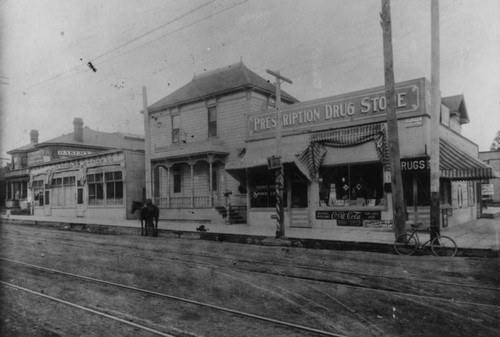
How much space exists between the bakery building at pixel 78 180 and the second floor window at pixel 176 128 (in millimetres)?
3383

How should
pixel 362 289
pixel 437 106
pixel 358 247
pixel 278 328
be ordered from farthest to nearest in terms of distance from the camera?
pixel 358 247 < pixel 437 106 < pixel 362 289 < pixel 278 328

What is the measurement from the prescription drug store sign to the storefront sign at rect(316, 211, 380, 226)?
12.3ft

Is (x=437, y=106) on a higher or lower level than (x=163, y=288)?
higher

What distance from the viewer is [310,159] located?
1856cm

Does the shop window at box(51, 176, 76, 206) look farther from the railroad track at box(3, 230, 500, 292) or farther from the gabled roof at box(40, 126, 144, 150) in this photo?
the railroad track at box(3, 230, 500, 292)

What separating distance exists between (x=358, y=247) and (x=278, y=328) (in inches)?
→ 337

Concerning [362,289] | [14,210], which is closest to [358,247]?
[362,289]

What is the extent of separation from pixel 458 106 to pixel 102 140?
38659 mm

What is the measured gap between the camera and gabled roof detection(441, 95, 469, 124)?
26.4m

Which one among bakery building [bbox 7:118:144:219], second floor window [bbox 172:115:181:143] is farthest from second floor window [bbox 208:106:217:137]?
bakery building [bbox 7:118:144:219]

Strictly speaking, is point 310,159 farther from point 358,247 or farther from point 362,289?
point 362,289

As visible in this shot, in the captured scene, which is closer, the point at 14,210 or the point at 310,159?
the point at 310,159

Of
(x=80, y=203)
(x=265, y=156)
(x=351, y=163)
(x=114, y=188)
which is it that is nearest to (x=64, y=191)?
(x=80, y=203)

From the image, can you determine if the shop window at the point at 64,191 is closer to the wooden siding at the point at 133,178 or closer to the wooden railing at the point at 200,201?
the wooden siding at the point at 133,178
